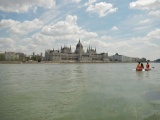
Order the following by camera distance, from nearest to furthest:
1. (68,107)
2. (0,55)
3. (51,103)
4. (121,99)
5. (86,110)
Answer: (86,110) → (68,107) → (51,103) → (121,99) → (0,55)

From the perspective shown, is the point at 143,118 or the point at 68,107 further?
the point at 68,107

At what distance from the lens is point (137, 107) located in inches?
441

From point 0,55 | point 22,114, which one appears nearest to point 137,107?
point 22,114

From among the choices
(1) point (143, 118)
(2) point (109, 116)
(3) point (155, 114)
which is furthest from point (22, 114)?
(3) point (155, 114)

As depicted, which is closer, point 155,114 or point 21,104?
point 155,114

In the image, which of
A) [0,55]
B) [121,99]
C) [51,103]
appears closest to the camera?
[51,103]

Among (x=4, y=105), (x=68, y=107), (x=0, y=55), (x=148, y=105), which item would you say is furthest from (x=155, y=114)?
(x=0, y=55)

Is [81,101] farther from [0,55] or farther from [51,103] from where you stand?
[0,55]

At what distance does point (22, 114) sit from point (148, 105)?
21.5 ft

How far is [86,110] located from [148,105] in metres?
3.47

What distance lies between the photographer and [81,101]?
13.0m

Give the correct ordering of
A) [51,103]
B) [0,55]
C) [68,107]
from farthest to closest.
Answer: [0,55], [51,103], [68,107]

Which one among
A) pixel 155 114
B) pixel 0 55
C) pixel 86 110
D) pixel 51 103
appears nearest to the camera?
pixel 155 114

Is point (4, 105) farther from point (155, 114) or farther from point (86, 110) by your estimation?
point (155, 114)
